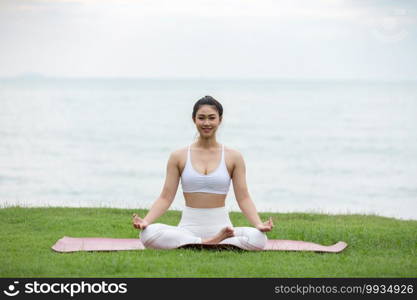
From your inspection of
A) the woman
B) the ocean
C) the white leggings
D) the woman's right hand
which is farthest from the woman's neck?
the ocean

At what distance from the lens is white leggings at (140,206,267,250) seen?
7.02m

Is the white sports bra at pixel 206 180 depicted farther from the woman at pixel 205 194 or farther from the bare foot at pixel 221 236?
the bare foot at pixel 221 236

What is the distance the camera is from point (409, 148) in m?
32.3

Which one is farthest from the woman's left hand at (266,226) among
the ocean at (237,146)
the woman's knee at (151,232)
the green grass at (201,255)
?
the ocean at (237,146)

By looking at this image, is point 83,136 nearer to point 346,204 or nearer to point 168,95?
point 346,204

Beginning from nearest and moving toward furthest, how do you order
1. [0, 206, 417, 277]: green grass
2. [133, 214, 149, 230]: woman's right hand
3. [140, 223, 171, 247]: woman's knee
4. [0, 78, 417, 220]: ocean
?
[0, 206, 417, 277]: green grass < [133, 214, 149, 230]: woman's right hand < [140, 223, 171, 247]: woman's knee < [0, 78, 417, 220]: ocean

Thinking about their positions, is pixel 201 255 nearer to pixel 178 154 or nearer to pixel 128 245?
pixel 128 245

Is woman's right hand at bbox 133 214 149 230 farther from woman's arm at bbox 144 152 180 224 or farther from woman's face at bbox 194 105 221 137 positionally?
→ woman's face at bbox 194 105 221 137

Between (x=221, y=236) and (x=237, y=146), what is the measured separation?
27356 mm

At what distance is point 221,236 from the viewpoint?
690cm

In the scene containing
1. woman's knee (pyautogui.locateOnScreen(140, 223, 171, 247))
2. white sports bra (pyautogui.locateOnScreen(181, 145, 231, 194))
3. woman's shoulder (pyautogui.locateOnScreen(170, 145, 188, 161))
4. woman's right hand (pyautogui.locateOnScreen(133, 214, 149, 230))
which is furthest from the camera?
woman's shoulder (pyautogui.locateOnScreen(170, 145, 188, 161))

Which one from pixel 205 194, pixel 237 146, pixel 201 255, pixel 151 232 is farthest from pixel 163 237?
pixel 237 146

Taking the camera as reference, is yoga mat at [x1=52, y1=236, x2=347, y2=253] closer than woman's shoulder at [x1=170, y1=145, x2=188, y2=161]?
Yes

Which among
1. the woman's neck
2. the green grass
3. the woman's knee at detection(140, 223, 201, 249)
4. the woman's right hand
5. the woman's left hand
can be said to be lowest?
the green grass
